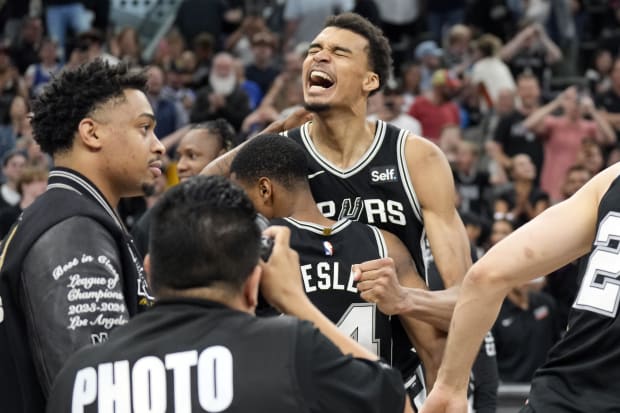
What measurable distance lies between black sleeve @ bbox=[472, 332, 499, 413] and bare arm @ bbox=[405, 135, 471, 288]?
2.36 metres

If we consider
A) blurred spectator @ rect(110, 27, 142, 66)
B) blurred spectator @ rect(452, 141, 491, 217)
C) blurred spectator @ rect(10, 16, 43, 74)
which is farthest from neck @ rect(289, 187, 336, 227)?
blurred spectator @ rect(10, 16, 43, 74)

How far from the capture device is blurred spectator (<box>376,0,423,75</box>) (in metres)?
18.2

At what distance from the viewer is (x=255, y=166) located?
4.98 m

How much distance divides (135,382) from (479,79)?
1341cm

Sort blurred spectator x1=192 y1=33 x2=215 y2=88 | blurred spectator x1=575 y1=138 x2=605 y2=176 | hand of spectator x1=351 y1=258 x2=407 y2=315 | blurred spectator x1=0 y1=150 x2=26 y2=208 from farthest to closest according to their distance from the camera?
1. blurred spectator x1=192 y1=33 x2=215 y2=88
2. blurred spectator x1=575 y1=138 x2=605 y2=176
3. blurred spectator x1=0 y1=150 x2=26 y2=208
4. hand of spectator x1=351 y1=258 x2=407 y2=315

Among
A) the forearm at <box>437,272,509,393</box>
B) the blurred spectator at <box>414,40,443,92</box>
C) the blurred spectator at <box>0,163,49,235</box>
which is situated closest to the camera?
the forearm at <box>437,272,509,393</box>

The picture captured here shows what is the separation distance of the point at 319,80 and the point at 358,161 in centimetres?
45

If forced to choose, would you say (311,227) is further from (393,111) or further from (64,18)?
(64,18)

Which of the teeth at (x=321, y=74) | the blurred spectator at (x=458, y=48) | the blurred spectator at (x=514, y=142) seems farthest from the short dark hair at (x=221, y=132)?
the blurred spectator at (x=458, y=48)

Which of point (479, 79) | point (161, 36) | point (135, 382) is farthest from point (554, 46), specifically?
point (135, 382)

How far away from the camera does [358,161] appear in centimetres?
569

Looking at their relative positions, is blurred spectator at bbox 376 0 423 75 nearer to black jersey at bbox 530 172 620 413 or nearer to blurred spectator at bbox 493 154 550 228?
blurred spectator at bbox 493 154 550 228

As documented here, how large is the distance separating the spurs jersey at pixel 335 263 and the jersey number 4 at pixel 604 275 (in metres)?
1.04

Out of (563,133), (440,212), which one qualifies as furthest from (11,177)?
(440,212)
